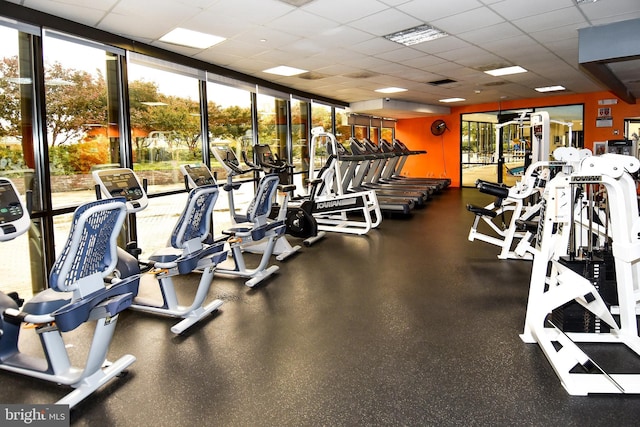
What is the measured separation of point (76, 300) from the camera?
7.13ft

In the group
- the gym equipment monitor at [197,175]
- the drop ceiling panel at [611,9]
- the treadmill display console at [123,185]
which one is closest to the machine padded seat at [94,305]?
the treadmill display console at [123,185]

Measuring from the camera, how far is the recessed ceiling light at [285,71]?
21.8 ft

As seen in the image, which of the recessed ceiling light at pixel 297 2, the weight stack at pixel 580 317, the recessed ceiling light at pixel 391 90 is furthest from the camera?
the recessed ceiling light at pixel 391 90

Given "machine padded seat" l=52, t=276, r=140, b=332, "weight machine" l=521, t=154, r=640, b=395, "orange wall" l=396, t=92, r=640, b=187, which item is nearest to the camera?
"machine padded seat" l=52, t=276, r=140, b=332

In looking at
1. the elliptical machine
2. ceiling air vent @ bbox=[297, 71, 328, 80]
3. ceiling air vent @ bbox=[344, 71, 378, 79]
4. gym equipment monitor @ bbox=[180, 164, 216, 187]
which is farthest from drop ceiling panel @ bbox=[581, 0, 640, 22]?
the elliptical machine

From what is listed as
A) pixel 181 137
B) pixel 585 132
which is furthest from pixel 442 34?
pixel 585 132

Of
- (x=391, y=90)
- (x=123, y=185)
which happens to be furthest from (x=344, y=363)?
(x=391, y=90)

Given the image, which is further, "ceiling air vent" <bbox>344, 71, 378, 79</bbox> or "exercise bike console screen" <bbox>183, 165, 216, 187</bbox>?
"ceiling air vent" <bbox>344, 71, 378, 79</bbox>

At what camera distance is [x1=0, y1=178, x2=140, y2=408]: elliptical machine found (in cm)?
208

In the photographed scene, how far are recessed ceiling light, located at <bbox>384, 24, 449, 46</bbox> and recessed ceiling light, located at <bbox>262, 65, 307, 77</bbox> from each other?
2008 mm

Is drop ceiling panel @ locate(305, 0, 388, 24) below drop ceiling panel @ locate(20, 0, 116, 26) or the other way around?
the other way around

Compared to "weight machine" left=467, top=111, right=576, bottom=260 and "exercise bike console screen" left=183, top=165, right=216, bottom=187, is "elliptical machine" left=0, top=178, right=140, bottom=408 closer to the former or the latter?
"exercise bike console screen" left=183, top=165, right=216, bottom=187

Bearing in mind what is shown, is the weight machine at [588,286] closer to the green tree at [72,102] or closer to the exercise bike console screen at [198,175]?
the exercise bike console screen at [198,175]

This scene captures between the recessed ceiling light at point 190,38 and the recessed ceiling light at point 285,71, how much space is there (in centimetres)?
161
